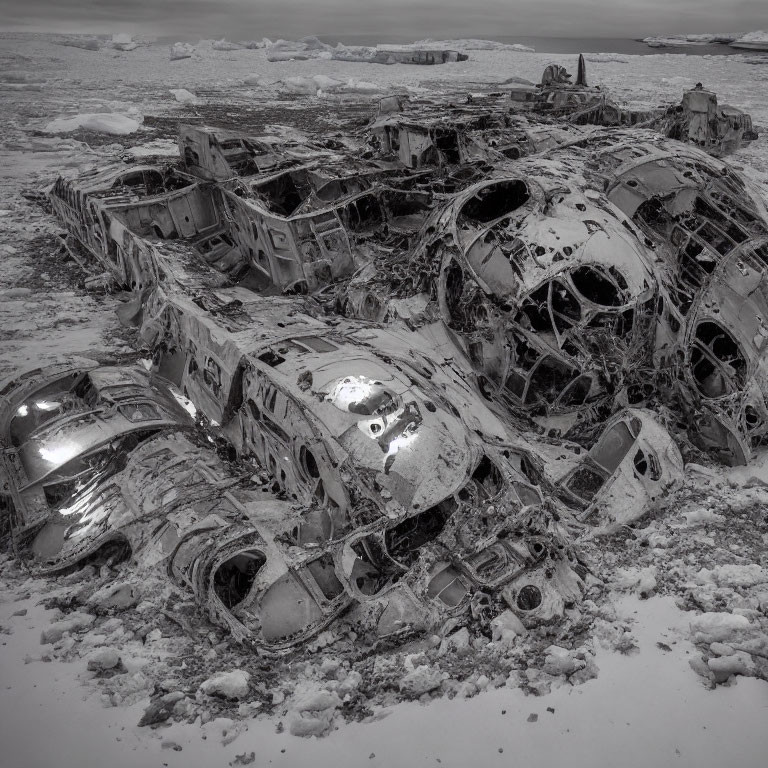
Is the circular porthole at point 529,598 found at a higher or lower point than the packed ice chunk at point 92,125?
lower

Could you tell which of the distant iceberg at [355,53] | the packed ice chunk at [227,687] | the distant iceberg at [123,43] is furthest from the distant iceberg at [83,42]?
the packed ice chunk at [227,687]

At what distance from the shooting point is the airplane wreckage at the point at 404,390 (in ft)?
12.4

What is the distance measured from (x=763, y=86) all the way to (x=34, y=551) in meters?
34.3

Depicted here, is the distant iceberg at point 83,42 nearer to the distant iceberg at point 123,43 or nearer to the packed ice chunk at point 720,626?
the distant iceberg at point 123,43

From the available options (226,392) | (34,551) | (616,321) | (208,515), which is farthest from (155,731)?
(616,321)

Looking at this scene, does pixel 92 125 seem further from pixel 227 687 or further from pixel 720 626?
pixel 720 626

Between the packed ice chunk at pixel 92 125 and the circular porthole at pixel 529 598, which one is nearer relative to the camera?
the circular porthole at pixel 529 598

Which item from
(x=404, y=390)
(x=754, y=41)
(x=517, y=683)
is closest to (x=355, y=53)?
(x=754, y=41)

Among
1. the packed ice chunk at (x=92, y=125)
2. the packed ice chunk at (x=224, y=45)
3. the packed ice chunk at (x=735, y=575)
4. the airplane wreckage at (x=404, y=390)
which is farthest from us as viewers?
the packed ice chunk at (x=224, y=45)

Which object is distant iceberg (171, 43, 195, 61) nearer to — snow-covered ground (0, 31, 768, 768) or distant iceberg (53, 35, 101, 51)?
distant iceberg (53, 35, 101, 51)

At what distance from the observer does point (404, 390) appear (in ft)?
14.0

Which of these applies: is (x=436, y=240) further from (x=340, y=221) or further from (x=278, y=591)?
(x=278, y=591)

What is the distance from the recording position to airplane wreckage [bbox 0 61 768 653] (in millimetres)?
3791

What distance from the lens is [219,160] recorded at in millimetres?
8141
